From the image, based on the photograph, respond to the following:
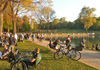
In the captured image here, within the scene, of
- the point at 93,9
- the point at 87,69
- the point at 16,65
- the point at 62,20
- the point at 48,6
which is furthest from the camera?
the point at 62,20

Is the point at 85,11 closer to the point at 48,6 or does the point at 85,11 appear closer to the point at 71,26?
the point at 71,26

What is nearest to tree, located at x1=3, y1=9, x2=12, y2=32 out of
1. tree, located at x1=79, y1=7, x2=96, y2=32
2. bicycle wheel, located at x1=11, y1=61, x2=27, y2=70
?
bicycle wheel, located at x1=11, y1=61, x2=27, y2=70

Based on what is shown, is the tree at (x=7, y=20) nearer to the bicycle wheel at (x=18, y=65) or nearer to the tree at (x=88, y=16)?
the bicycle wheel at (x=18, y=65)

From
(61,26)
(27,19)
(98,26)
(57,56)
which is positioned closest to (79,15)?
(98,26)

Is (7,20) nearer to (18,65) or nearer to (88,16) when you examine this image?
(18,65)

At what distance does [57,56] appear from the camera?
7590 mm

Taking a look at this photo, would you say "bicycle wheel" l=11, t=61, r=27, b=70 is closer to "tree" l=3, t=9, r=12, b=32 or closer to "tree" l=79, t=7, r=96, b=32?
"tree" l=3, t=9, r=12, b=32

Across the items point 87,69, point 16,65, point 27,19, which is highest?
point 27,19

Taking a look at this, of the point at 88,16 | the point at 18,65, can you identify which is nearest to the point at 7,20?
the point at 18,65

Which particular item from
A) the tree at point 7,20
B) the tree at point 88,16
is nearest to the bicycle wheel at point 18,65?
the tree at point 7,20

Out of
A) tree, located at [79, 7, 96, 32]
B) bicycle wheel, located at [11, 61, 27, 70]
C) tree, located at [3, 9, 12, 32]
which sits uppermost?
tree, located at [79, 7, 96, 32]

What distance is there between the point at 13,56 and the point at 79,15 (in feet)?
226

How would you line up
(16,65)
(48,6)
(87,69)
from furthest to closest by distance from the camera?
(48,6) → (87,69) → (16,65)

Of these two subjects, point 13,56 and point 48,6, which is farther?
point 48,6
